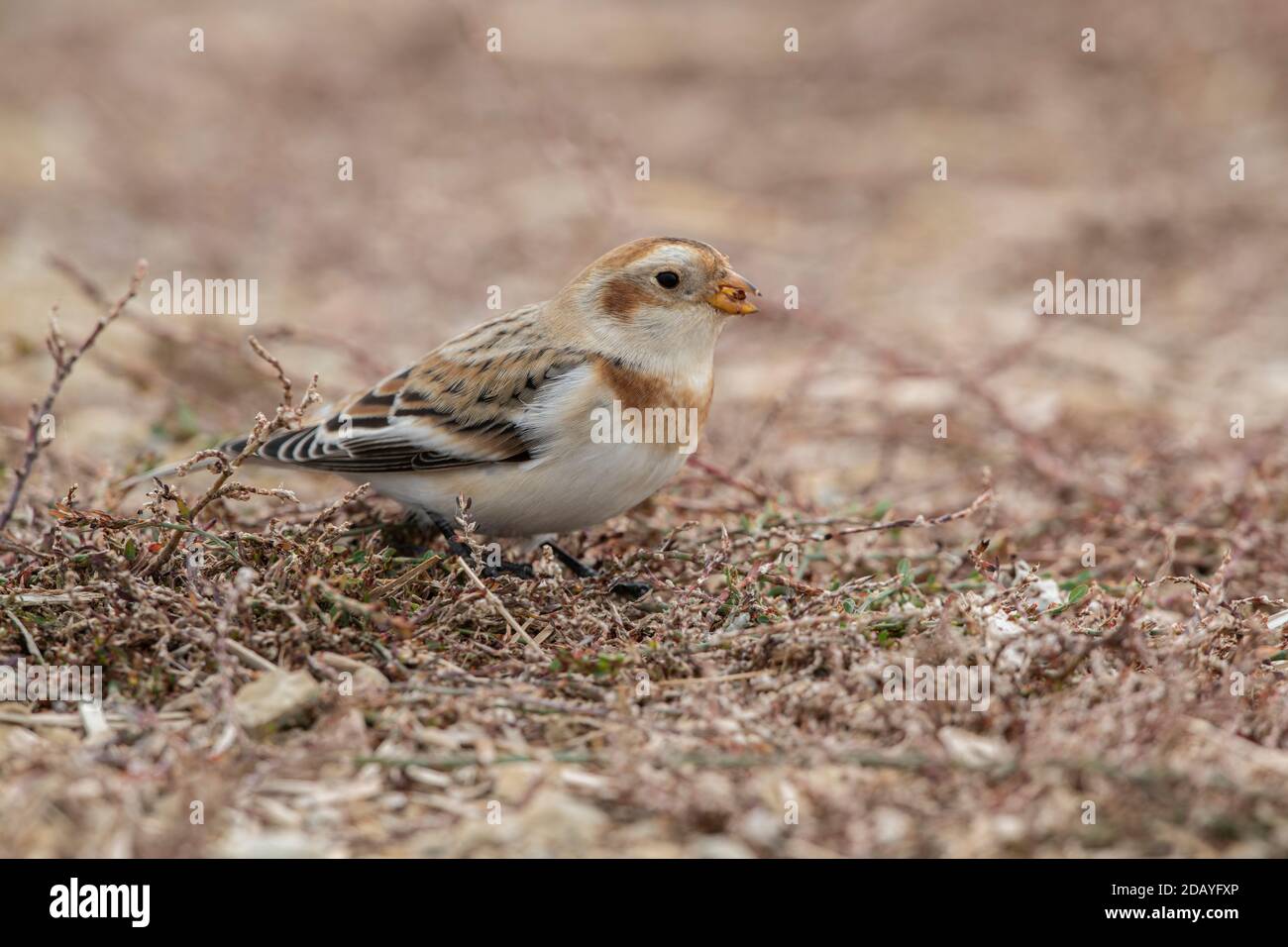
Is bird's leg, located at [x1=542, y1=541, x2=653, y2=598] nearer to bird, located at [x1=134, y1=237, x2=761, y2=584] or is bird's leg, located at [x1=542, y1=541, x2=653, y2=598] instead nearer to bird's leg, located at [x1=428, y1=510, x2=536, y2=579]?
bird, located at [x1=134, y1=237, x2=761, y2=584]

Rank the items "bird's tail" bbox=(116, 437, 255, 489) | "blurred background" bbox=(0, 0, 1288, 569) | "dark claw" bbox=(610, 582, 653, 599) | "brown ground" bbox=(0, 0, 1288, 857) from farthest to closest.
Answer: "blurred background" bbox=(0, 0, 1288, 569)
"bird's tail" bbox=(116, 437, 255, 489)
"dark claw" bbox=(610, 582, 653, 599)
"brown ground" bbox=(0, 0, 1288, 857)

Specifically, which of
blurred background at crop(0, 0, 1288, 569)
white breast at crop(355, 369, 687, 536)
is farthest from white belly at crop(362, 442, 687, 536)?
blurred background at crop(0, 0, 1288, 569)

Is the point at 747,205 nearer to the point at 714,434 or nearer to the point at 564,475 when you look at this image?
the point at 714,434

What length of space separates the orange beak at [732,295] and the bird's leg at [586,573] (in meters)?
0.92

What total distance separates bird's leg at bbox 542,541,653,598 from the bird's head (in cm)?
75

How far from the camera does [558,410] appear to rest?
425 cm

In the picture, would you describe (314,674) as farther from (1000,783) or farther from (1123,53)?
(1123,53)

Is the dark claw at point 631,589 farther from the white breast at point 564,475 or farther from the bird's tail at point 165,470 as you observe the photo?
the bird's tail at point 165,470

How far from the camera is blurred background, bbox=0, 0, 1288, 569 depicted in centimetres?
677

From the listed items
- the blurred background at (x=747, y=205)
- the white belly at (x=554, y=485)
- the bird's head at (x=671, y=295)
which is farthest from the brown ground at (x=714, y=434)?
the bird's head at (x=671, y=295)

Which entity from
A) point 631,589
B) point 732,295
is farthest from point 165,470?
point 732,295

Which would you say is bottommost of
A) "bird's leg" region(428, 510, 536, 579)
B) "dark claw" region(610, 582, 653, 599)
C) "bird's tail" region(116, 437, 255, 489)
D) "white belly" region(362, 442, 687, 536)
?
"dark claw" region(610, 582, 653, 599)

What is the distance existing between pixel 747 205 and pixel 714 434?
467 centimetres

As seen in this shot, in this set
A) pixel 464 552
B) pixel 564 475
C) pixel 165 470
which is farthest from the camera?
pixel 165 470
